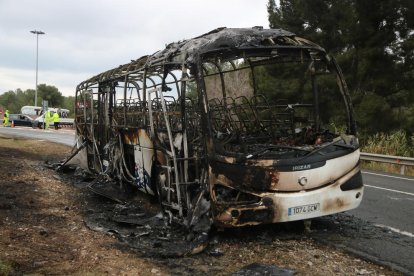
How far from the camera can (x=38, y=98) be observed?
85.5 m

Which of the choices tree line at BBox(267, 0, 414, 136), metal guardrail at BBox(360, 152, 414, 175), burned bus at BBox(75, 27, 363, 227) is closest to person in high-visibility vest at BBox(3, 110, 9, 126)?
tree line at BBox(267, 0, 414, 136)

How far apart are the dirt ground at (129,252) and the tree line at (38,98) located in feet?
217

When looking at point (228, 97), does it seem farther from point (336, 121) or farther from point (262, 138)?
point (336, 121)

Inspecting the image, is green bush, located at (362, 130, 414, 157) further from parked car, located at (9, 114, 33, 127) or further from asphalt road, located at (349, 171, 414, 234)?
parked car, located at (9, 114, 33, 127)

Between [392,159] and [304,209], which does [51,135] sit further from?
[304,209]

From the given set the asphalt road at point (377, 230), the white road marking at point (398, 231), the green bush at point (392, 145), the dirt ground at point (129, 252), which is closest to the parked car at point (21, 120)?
the green bush at point (392, 145)

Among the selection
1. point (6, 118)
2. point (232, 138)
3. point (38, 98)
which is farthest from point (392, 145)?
point (38, 98)

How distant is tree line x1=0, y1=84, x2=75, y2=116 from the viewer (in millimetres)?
83062

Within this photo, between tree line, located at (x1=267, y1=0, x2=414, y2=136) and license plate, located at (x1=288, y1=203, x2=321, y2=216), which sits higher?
tree line, located at (x1=267, y1=0, x2=414, y2=136)

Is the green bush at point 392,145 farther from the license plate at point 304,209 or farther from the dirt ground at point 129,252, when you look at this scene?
the license plate at point 304,209

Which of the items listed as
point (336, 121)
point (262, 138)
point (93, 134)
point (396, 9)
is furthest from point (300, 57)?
point (396, 9)

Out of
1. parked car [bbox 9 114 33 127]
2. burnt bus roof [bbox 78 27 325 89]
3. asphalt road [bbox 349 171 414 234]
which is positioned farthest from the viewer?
parked car [bbox 9 114 33 127]

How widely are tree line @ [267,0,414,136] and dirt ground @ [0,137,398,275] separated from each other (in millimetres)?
14354

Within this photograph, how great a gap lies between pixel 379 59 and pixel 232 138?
50.9ft
